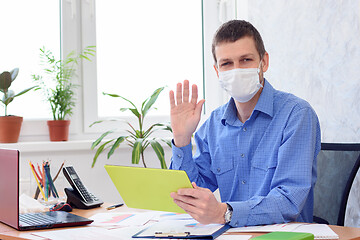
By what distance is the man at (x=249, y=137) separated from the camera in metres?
1.53

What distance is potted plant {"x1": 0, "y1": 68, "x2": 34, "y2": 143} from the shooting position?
279cm

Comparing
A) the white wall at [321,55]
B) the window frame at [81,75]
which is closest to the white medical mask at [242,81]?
the white wall at [321,55]

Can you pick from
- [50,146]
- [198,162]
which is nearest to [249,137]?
[198,162]

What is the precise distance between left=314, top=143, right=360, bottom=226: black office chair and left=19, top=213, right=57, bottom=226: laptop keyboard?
0.97 meters

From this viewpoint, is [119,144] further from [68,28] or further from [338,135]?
[338,135]

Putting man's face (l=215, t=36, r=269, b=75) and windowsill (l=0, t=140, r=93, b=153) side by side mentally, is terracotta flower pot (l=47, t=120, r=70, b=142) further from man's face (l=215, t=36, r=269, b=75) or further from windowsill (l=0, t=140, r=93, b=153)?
man's face (l=215, t=36, r=269, b=75)

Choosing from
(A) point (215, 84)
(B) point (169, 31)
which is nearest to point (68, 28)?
(B) point (169, 31)

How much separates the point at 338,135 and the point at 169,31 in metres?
1.60

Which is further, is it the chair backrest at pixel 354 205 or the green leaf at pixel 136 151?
the green leaf at pixel 136 151

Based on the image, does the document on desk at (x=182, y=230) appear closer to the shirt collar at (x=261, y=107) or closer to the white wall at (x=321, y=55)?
the shirt collar at (x=261, y=107)

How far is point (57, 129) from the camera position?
9.83ft

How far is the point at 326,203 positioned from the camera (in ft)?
5.85

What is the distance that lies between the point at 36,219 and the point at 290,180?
0.85 meters

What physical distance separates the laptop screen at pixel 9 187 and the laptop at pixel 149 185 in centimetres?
29
